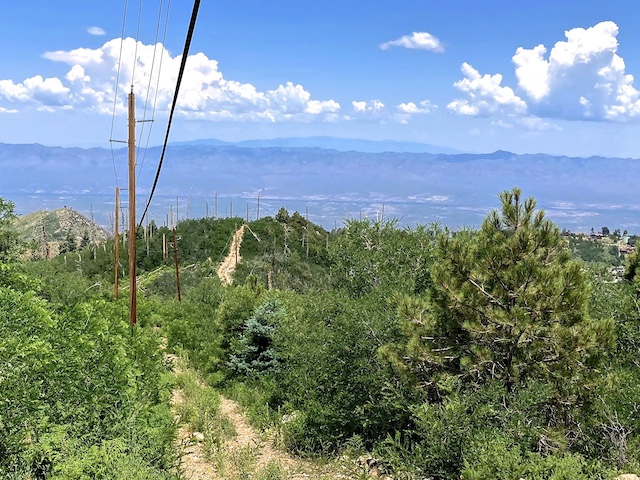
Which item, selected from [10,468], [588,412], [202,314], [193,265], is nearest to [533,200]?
[588,412]

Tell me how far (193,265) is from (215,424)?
43.2 metres

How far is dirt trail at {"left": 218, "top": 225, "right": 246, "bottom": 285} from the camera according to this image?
2066 inches

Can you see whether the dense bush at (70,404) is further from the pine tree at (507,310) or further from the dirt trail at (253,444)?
the pine tree at (507,310)

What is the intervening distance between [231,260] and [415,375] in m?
50.9

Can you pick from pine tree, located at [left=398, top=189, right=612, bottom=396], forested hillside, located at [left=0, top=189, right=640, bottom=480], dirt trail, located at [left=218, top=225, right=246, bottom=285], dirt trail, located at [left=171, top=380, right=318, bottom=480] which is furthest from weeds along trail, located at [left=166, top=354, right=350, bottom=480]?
dirt trail, located at [left=218, top=225, right=246, bottom=285]

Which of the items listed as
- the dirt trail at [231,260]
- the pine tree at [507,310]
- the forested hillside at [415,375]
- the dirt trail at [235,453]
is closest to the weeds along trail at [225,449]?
the dirt trail at [235,453]

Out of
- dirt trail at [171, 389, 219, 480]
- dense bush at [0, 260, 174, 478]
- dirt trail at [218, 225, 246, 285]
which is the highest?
dense bush at [0, 260, 174, 478]

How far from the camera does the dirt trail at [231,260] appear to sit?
172 feet

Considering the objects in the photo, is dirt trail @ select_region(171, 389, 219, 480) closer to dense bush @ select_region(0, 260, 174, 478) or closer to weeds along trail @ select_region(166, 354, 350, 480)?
weeds along trail @ select_region(166, 354, 350, 480)

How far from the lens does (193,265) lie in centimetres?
5581

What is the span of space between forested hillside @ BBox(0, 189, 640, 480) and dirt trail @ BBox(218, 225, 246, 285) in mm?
36225

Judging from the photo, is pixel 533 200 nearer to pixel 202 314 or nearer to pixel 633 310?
pixel 633 310

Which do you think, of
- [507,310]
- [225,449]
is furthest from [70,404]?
[507,310]

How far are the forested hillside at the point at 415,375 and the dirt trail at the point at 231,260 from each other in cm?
3623
